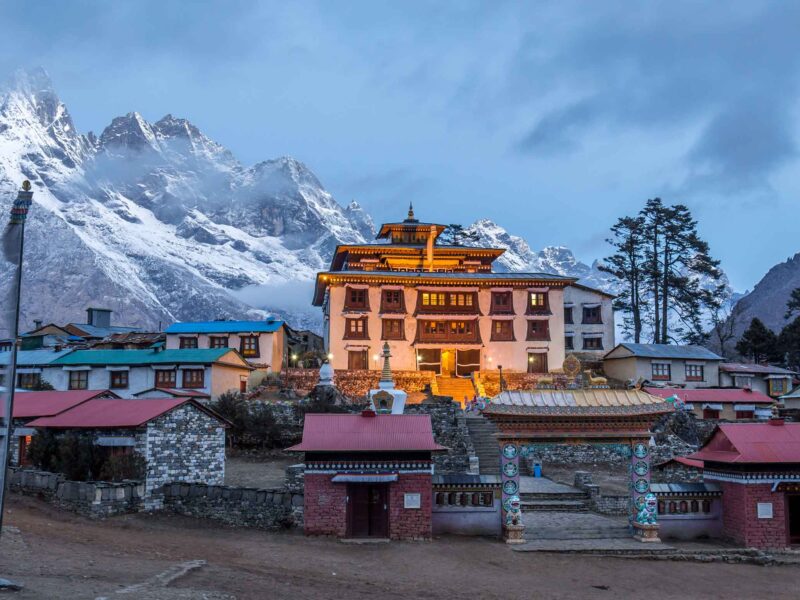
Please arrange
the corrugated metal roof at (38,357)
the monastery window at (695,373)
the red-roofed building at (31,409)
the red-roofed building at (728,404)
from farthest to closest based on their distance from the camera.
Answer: the monastery window at (695,373)
the red-roofed building at (728,404)
the corrugated metal roof at (38,357)
the red-roofed building at (31,409)

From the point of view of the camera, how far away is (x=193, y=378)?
1499 inches

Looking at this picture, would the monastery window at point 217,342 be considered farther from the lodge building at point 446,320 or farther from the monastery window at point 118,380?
the monastery window at point 118,380

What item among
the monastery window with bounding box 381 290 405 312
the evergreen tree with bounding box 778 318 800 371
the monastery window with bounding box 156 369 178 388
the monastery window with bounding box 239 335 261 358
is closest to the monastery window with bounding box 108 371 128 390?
the monastery window with bounding box 156 369 178 388

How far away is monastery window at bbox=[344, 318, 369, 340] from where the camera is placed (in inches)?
1836

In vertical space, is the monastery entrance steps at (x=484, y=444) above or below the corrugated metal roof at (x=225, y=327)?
below

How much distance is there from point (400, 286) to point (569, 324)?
48.5 feet

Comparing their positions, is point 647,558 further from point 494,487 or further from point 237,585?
point 237,585

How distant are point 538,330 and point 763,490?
98.6 ft

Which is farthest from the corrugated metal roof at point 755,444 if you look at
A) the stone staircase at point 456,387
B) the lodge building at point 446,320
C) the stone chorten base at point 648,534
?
the lodge building at point 446,320

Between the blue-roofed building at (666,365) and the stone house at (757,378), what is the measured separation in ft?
3.13

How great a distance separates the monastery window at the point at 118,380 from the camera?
38.6 metres

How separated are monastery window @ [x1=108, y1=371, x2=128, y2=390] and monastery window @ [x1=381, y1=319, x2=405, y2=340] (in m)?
15.7

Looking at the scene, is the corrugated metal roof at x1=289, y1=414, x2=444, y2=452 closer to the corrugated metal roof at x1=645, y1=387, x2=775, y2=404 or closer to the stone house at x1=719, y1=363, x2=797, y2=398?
the corrugated metal roof at x1=645, y1=387, x2=775, y2=404

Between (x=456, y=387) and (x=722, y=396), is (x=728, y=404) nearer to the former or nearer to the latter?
(x=722, y=396)
